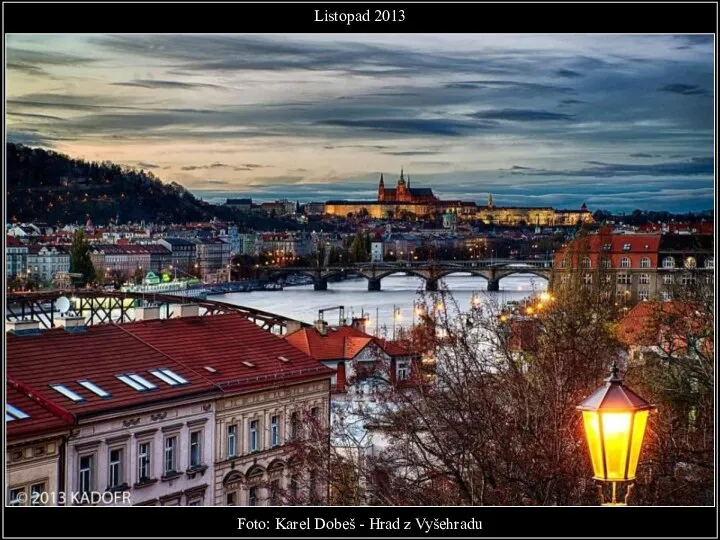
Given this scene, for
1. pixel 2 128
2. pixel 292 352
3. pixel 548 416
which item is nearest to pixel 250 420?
pixel 292 352

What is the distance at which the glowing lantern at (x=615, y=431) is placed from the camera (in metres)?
2.06

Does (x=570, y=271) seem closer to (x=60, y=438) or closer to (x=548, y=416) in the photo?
(x=60, y=438)

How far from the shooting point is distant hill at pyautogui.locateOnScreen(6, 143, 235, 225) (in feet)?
30.8

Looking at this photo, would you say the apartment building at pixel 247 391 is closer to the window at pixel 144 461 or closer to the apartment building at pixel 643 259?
the window at pixel 144 461

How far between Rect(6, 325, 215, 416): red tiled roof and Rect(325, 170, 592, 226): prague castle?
22.6 ft

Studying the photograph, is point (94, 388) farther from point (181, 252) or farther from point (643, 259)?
point (181, 252)

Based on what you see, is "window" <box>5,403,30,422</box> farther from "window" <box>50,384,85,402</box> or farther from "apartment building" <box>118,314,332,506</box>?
"apartment building" <box>118,314,332,506</box>

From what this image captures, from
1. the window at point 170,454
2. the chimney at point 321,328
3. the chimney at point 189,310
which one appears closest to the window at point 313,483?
the window at point 170,454

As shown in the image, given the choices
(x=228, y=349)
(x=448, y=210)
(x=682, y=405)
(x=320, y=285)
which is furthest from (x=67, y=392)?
(x=320, y=285)

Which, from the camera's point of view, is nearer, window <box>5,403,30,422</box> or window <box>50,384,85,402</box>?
window <box>5,403,30,422</box>

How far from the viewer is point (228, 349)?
787 centimetres

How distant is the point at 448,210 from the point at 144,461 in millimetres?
12681

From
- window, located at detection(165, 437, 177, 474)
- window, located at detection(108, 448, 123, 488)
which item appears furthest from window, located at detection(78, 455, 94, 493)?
window, located at detection(165, 437, 177, 474)

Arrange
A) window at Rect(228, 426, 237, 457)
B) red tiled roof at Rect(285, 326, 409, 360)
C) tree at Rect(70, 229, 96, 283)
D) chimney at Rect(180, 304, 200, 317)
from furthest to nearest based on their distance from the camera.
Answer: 1. tree at Rect(70, 229, 96, 283)
2. red tiled roof at Rect(285, 326, 409, 360)
3. chimney at Rect(180, 304, 200, 317)
4. window at Rect(228, 426, 237, 457)
